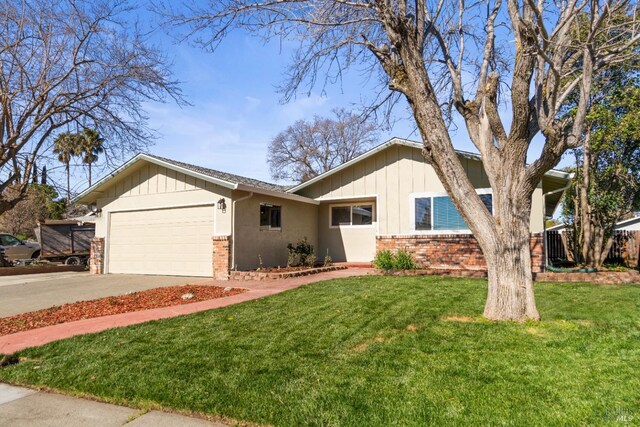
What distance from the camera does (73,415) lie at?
3168 mm

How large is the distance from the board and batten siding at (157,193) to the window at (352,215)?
5308mm

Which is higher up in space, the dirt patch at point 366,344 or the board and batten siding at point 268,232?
the board and batten siding at point 268,232

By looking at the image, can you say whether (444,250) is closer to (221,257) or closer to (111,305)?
(221,257)

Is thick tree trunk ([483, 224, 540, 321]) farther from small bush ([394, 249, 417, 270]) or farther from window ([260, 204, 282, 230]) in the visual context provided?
window ([260, 204, 282, 230])

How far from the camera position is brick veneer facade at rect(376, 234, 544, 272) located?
39.7ft

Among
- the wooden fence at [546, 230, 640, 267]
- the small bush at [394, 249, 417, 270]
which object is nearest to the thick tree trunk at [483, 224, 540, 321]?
the small bush at [394, 249, 417, 270]

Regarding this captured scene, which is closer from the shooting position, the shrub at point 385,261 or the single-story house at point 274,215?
the shrub at point 385,261

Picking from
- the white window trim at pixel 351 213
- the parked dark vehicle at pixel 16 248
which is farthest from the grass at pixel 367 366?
the parked dark vehicle at pixel 16 248

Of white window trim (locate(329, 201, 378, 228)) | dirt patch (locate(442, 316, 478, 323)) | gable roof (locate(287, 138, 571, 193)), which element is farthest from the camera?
white window trim (locate(329, 201, 378, 228))

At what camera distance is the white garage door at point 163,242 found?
12531 mm

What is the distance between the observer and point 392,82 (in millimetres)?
6207

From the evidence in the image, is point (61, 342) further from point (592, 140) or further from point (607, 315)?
point (592, 140)

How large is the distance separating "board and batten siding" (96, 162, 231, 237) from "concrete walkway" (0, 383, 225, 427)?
831 centimetres

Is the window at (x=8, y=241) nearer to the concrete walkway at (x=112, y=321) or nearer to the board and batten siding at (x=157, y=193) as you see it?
the board and batten siding at (x=157, y=193)
